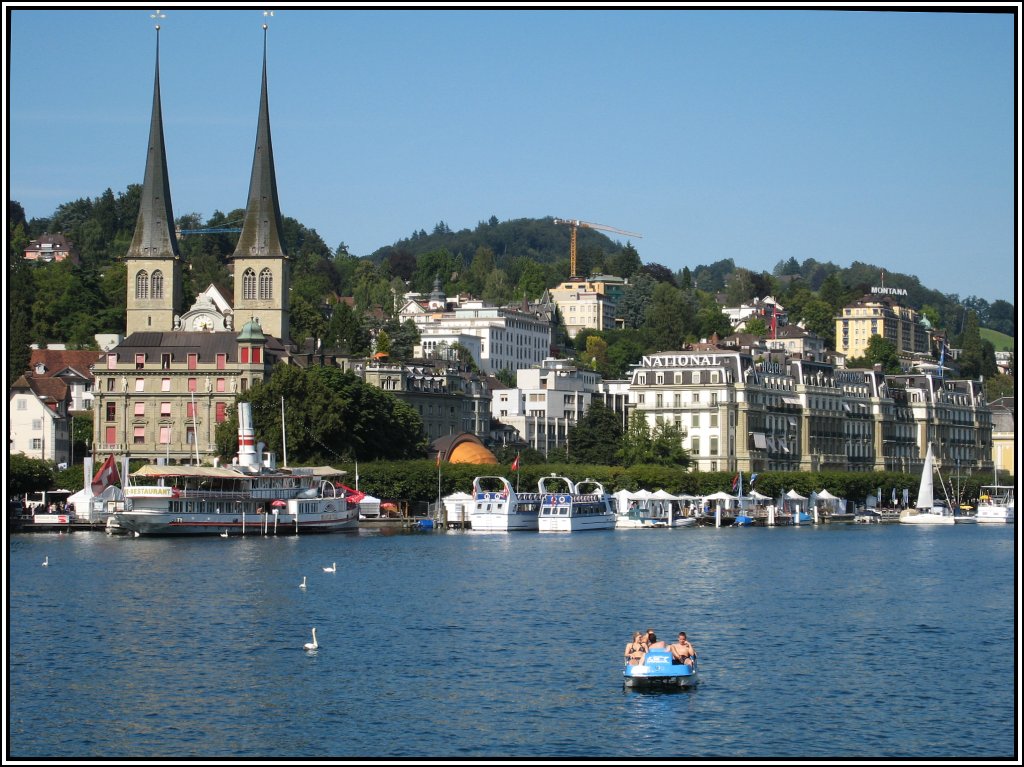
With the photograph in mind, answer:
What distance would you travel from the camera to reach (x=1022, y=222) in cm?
2200

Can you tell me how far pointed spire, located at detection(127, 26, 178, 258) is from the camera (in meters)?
143

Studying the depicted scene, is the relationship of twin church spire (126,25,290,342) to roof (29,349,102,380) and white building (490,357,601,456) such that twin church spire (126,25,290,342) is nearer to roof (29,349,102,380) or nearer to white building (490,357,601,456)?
roof (29,349,102,380)

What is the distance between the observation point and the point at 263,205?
477 feet

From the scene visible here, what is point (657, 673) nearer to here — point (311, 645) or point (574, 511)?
point (311, 645)

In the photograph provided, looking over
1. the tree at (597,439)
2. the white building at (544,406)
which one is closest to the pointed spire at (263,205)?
the tree at (597,439)

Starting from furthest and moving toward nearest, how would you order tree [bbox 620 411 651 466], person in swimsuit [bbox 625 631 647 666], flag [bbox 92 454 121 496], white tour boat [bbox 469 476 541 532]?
tree [bbox 620 411 651 466] → white tour boat [bbox 469 476 541 532] → flag [bbox 92 454 121 496] → person in swimsuit [bbox 625 631 647 666]

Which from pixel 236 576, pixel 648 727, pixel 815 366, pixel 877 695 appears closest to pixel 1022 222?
pixel 648 727

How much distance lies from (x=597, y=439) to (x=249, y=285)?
3221 centimetres

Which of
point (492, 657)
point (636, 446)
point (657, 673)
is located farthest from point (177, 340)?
point (657, 673)

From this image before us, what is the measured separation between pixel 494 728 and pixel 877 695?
993 cm

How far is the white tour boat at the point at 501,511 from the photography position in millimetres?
112000

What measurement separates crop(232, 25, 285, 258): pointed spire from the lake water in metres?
62.6

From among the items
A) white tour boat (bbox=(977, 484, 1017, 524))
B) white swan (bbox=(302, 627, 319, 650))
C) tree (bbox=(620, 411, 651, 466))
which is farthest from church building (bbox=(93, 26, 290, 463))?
white swan (bbox=(302, 627, 319, 650))

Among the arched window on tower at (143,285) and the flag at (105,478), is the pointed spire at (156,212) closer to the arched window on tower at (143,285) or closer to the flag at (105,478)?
the arched window on tower at (143,285)
